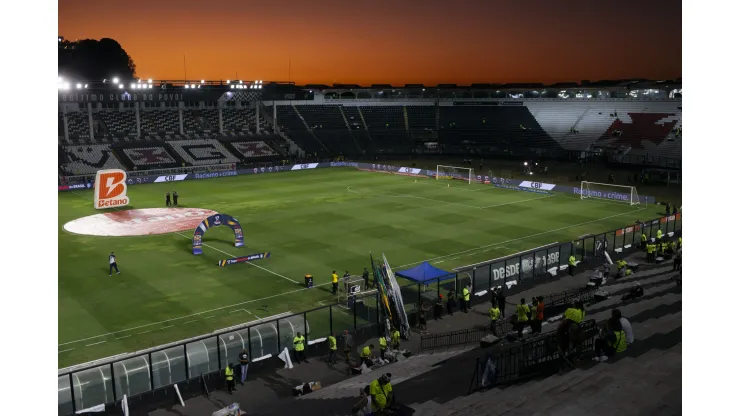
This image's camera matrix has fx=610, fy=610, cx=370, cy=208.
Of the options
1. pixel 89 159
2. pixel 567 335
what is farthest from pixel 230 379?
pixel 89 159

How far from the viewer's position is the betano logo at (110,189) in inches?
2120

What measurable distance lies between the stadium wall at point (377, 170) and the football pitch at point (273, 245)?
2.43 m

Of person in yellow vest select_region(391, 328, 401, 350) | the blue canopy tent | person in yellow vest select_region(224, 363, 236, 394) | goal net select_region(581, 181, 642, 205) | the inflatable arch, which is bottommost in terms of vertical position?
person in yellow vest select_region(224, 363, 236, 394)

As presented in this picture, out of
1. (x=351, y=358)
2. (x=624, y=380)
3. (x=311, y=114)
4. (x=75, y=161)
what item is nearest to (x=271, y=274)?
(x=351, y=358)

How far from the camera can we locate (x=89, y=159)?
261 ft

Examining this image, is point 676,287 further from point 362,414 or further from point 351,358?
point 362,414

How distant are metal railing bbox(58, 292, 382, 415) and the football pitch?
4.79 m

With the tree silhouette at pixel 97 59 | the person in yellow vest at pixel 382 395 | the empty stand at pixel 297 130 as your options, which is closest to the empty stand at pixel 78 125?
the empty stand at pixel 297 130

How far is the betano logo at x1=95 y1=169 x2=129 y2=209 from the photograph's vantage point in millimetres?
53844

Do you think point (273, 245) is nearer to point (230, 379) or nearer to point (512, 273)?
point (512, 273)

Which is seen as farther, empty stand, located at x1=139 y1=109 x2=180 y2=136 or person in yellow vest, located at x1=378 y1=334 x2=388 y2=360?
empty stand, located at x1=139 y1=109 x2=180 y2=136

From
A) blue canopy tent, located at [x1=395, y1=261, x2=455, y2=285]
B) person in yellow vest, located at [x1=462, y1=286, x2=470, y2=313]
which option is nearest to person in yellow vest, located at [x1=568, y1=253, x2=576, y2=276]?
blue canopy tent, located at [x1=395, y1=261, x2=455, y2=285]

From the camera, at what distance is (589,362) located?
15422mm

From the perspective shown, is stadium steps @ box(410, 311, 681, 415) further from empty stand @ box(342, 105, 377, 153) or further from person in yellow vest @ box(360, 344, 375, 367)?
empty stand @ box(342, 105, 377, 153)
